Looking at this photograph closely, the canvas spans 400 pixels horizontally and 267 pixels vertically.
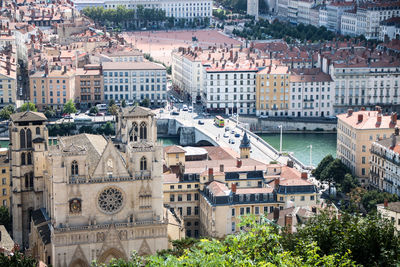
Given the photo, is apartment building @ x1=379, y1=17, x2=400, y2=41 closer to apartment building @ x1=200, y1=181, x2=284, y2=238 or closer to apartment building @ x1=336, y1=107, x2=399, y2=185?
apartment building @ x1=336, y1=107, x2=399, y2=185

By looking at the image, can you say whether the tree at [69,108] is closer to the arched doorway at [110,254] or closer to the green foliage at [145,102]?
the green foliage at [145,102]

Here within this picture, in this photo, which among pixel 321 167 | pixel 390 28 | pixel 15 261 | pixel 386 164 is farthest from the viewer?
pixel 390 28

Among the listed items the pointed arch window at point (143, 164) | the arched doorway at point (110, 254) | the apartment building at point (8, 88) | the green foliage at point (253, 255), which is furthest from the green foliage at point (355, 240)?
the apartment building at point (8, 88)

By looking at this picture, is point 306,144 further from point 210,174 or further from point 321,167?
point 210,174

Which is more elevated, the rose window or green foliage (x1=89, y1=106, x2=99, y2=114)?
the rose window

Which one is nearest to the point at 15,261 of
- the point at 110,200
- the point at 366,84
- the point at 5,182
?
the point at 110,200

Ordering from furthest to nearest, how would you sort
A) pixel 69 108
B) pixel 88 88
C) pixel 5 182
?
1. pixel 88 88
2. pixel 69 108
3. pixel 5 182

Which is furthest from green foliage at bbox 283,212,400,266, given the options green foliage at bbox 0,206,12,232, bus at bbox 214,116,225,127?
bus at bbox 214,116,225,127
